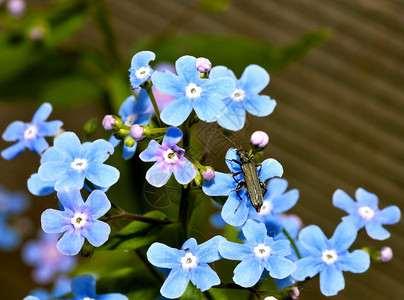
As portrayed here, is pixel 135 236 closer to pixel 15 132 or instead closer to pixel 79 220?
pixel 79 220

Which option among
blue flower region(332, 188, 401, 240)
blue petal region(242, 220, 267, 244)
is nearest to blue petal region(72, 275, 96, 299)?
blue petal region(242, 220, 267, 244)

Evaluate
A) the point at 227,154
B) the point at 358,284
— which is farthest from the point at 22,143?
the point at 358,284

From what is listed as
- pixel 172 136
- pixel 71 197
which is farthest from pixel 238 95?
pixel 71 197

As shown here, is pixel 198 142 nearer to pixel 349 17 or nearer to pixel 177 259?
pixel 177 259

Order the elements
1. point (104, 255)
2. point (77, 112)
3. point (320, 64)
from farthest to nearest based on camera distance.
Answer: point (77, 112) < point (320, 64) < point (104, 255)

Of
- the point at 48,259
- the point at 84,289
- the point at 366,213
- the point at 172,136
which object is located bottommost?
the point at 48,259

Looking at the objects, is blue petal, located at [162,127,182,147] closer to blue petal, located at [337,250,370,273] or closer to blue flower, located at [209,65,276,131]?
blue flower, located at [209,65,276,131]
